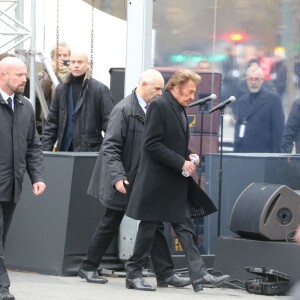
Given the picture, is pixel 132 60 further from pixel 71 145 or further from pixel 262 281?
pixel 262 281

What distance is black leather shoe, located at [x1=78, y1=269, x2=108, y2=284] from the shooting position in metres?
10.2

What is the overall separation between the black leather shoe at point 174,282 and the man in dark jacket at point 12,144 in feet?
5.48

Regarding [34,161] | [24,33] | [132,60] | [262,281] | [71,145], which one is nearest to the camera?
[34,161]

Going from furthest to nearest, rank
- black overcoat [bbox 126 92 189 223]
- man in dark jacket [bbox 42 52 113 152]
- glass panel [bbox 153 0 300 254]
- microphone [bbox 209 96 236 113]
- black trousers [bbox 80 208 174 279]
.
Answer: man in dark jacket [bbox 42 52 113 152]
glass panel [bbox 153 0 300 254]
microphone [bbox 209 96 236 113]
black trousers [bbox 80 208 174 279]
black overcoat [bbox 126 92 189 223]

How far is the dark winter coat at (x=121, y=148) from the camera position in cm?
988

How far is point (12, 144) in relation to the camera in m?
8.92

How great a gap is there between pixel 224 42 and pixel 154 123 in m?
2.18

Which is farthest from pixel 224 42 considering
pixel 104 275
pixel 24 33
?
pixel 24 33

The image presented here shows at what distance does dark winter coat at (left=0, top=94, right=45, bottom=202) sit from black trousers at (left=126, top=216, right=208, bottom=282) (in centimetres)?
112

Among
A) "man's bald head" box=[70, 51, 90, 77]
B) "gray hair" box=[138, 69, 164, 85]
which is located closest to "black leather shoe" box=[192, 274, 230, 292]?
"gray hair" box=[138, 69, 164, 85]

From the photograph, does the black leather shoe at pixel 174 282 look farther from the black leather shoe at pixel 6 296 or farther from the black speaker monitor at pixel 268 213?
the black leather shoe at pixel 6 296

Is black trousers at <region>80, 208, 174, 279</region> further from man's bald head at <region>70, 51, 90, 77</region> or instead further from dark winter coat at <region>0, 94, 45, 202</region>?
man's bald head at <region>70, 51, 90, 77</region>

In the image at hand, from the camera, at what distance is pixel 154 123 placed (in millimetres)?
9484

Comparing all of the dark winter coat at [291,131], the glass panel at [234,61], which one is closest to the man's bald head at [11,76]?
the glass panel at [234,61]
